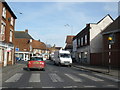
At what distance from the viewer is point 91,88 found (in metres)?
9.31

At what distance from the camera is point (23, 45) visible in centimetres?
7081

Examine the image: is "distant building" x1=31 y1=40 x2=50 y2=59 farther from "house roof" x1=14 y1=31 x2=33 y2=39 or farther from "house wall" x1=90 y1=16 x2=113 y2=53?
"house wall" x1=90 y1=16 x2=113 y2=53

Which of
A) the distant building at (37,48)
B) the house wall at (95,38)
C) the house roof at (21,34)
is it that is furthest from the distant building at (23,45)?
the house wall at (95,38)

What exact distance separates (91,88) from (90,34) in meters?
27.6

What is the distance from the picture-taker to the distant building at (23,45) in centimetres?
6881

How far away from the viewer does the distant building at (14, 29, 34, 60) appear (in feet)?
226

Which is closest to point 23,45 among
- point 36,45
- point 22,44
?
point 22,44

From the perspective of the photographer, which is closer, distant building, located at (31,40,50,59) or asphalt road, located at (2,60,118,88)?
asphalt road, located at (2,60,118,88)

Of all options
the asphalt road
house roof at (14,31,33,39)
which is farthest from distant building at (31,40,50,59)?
the asphalt road

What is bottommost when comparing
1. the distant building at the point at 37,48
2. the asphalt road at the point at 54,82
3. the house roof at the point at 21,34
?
the asphalt road at the point at 54,82

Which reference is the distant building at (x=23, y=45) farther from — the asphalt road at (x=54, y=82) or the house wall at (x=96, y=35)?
the asphalt road at (x=54, y=82)

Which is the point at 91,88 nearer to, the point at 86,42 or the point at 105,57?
the point at 105,57

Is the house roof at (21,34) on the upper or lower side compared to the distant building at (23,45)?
upper

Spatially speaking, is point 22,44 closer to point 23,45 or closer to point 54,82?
point 23,45
